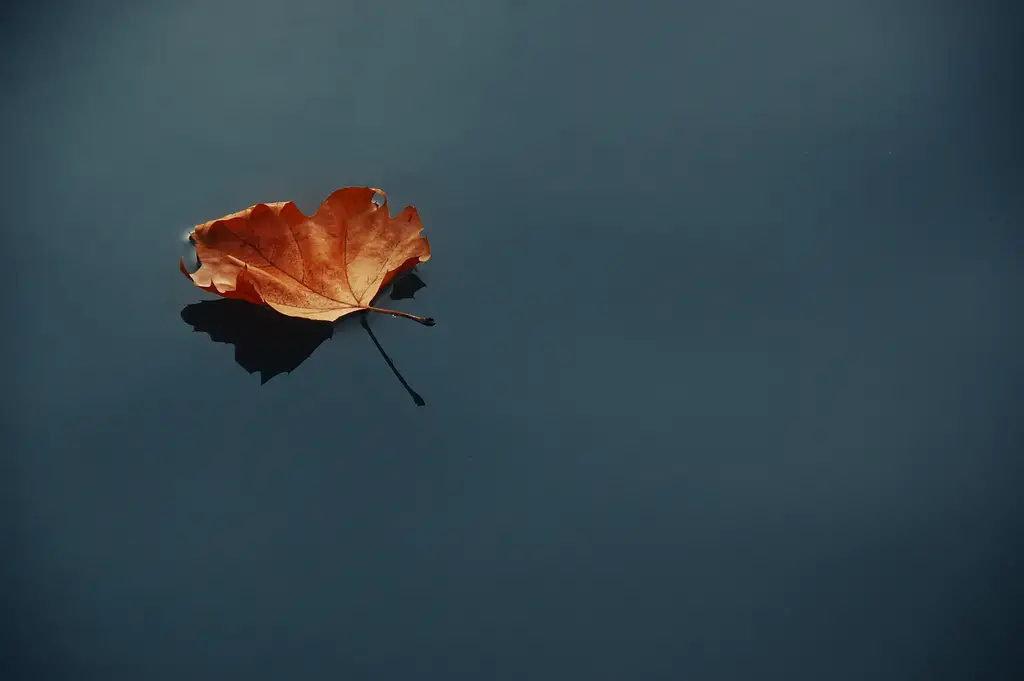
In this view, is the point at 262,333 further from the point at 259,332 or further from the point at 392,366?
the point at 392,366

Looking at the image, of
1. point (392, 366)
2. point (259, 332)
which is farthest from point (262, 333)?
point (392, 366)

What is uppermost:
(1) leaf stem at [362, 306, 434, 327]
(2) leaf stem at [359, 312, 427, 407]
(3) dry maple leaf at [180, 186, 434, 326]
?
(3) dry maple leaf at [180, 186, 434, 326]

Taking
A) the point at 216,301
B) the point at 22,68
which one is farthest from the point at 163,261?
the point at 22,68

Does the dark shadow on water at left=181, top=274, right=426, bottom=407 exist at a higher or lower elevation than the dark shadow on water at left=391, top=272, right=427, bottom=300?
lower

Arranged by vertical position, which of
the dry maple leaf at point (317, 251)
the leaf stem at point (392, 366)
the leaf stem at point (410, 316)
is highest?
the dry maple leaf at point (317, 251)

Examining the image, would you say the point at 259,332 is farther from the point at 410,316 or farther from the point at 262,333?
the point at 410,316
